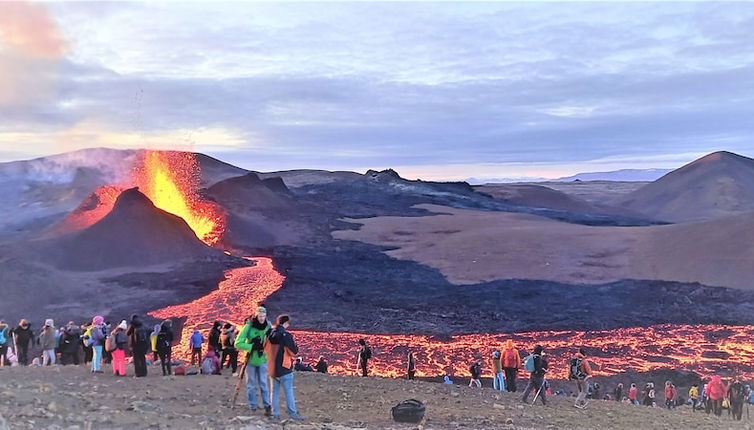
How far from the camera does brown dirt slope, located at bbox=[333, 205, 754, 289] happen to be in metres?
37.8

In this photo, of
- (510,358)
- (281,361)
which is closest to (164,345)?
(281,361)

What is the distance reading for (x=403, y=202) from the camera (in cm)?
8219

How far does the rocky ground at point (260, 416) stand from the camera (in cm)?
830

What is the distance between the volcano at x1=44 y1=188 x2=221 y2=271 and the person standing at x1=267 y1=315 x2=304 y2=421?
2995 centimetres

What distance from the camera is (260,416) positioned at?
31.4ft

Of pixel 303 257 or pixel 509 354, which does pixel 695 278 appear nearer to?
pixel 303 257

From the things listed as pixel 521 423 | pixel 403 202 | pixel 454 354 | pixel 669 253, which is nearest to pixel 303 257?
pixel 454 354

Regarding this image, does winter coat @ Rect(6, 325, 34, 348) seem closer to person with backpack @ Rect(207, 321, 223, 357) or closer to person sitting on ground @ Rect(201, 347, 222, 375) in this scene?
person with backpack @ Rect(207, 321, 223, 357)

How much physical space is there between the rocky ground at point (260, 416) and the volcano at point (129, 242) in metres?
24.3

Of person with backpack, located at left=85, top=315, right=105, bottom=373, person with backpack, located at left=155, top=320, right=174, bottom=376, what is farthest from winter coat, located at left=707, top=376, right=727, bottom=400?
person with backpack, located at left=85, top=315, right=105, bottom=373

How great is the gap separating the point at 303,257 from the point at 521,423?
32923 millimetres

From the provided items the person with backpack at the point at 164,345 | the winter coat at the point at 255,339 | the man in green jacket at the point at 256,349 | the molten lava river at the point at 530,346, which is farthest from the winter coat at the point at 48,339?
the winter coat at the point at 255,339

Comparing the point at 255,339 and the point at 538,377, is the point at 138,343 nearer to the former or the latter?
the point at 255,339

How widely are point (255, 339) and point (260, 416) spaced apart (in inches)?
44.5
